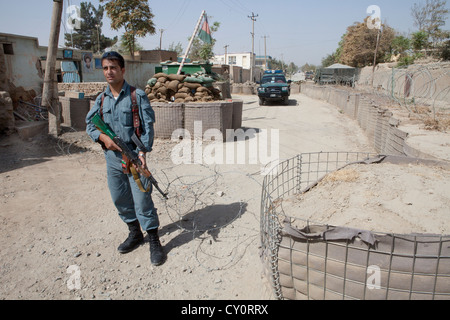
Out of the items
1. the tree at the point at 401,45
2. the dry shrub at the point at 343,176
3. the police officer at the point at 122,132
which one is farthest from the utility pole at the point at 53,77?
the tree at the point at 401,45

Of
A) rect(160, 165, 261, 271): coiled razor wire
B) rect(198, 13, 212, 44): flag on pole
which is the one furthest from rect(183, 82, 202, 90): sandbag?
rect(160, 165, 261, 271): coiled razor wire

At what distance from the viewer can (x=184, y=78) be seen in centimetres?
786

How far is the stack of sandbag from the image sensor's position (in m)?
7.60

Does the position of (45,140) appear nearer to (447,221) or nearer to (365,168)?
(365,168)

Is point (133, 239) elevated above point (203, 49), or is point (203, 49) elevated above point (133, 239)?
point (203, 49)

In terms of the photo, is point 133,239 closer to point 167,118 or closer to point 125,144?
point 125,144

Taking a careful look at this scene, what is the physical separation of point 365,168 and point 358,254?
4.23ft

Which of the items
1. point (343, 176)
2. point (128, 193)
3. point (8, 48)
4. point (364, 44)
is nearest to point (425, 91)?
point (343, 176)

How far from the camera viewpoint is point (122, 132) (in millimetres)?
2625

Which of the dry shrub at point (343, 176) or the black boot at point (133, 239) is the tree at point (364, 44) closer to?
the dry shrub at point (343, 176)

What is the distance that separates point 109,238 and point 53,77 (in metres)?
5.32

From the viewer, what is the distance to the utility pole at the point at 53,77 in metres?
6.54
